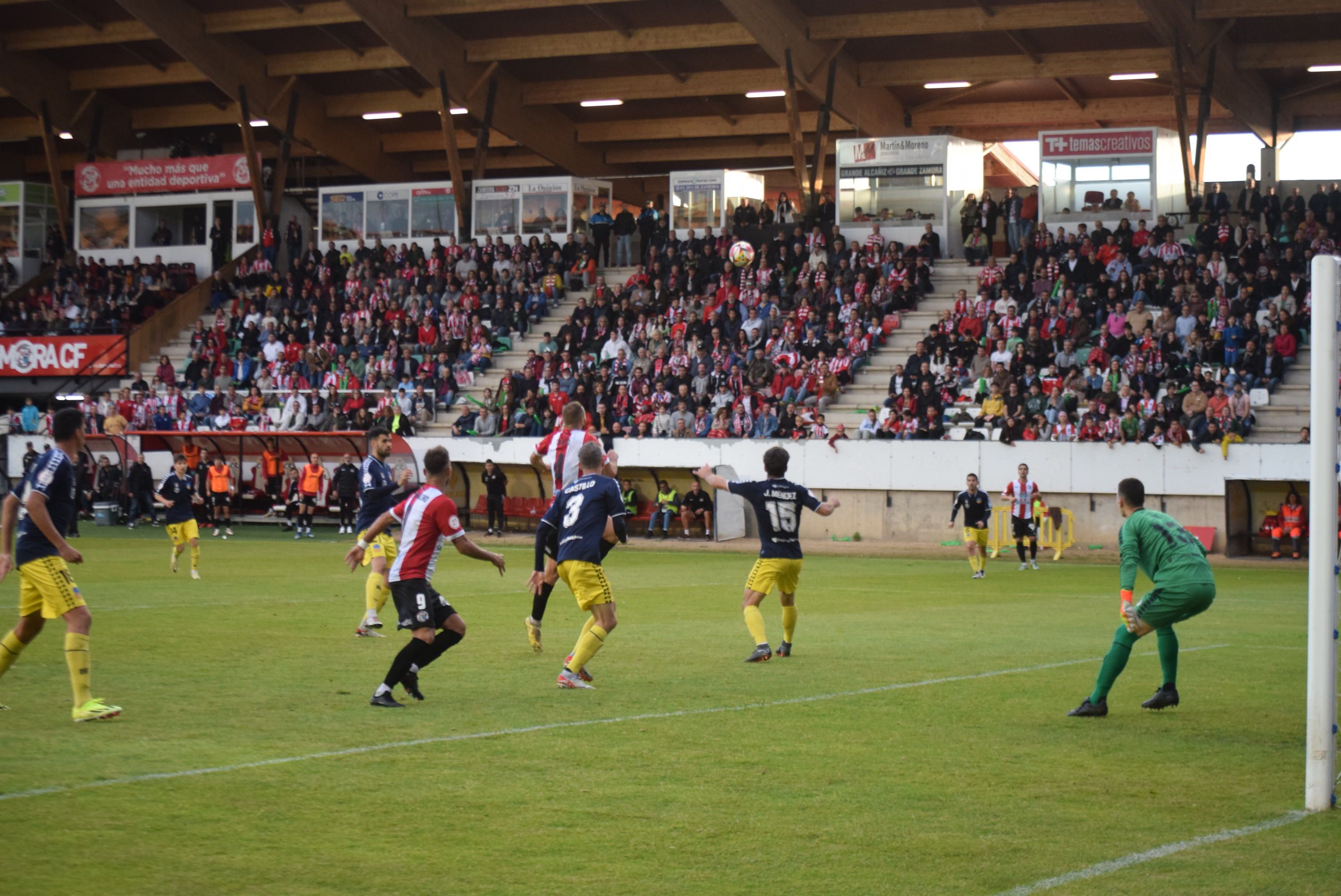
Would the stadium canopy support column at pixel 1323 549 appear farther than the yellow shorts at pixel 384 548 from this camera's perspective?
No

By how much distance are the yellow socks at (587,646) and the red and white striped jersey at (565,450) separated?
327 cm

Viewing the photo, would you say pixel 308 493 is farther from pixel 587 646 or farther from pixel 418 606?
pixel 418 606

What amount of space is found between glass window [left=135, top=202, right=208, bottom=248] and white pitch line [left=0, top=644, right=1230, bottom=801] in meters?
46.6

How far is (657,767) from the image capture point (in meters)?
8.73

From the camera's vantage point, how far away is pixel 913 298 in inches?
1576

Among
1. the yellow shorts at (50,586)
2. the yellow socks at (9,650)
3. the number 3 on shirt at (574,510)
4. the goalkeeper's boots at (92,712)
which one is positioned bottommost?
the goalkeeper's boots at (92,712)

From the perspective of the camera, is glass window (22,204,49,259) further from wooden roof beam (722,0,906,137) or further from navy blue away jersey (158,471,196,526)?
navy blue away jersey (158,471,196,526)

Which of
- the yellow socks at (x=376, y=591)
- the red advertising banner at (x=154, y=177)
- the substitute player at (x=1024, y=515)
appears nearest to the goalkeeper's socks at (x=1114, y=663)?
the yellow socks at (x=376, y=591)

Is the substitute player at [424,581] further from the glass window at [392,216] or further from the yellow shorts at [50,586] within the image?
A: the glass window at [392,216]

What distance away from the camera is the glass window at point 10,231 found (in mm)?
55781

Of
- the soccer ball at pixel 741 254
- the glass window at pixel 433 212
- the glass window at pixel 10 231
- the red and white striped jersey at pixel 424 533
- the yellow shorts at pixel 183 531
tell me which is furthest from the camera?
the glass window at pixel 10 231

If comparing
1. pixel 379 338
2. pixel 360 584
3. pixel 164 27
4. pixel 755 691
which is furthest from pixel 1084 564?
pixel 164 27

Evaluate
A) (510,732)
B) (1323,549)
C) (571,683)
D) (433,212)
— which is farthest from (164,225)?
(1323,549)

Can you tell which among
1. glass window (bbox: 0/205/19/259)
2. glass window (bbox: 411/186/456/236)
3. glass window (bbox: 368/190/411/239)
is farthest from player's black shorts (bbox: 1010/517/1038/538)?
glass window (bbox: 0/205/19/259)
